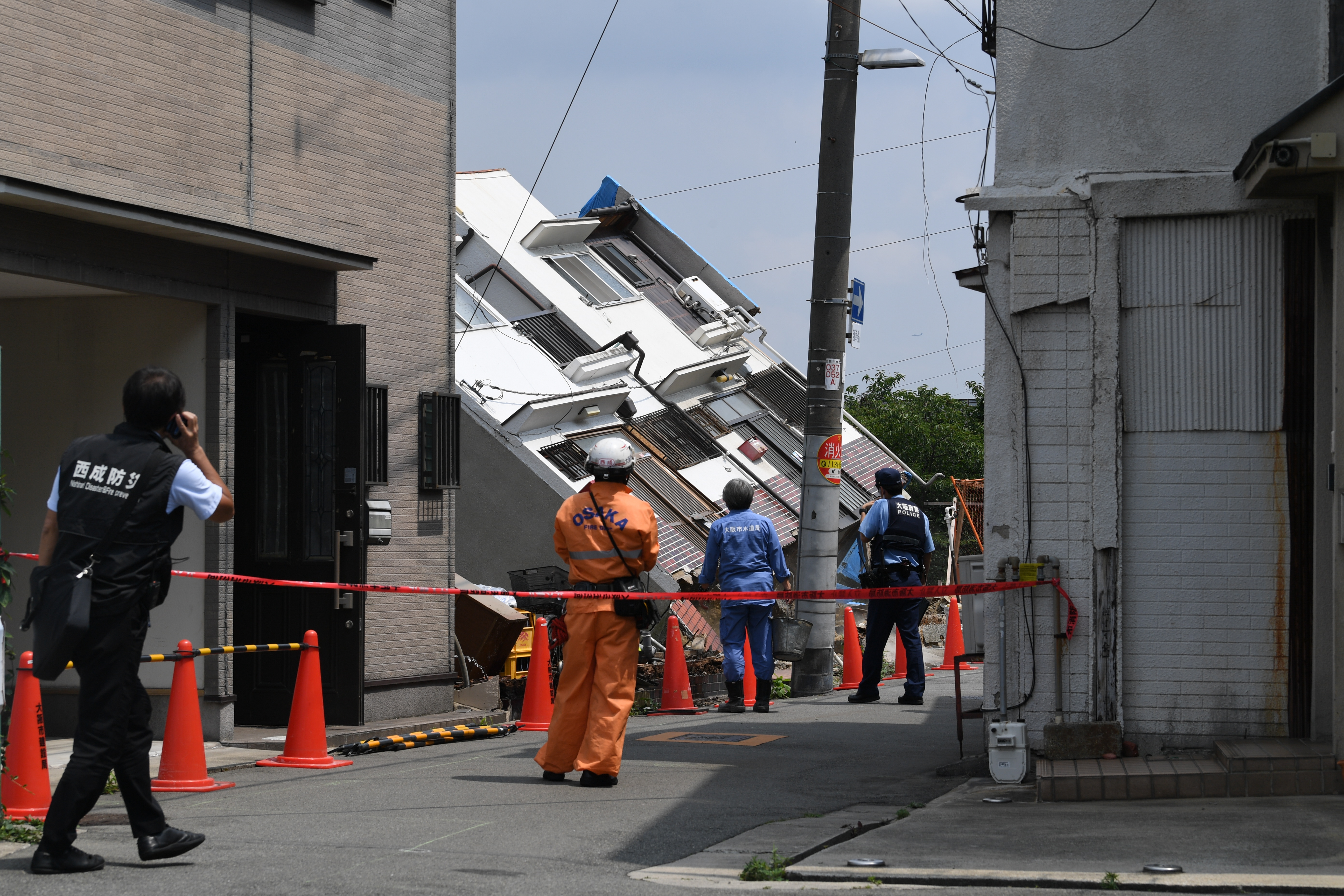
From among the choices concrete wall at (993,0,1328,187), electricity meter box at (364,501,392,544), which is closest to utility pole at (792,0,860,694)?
electricity meter box at (364,501,392,544)

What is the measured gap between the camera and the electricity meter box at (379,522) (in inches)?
409

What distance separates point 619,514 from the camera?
7.96 m

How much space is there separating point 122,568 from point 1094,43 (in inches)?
226

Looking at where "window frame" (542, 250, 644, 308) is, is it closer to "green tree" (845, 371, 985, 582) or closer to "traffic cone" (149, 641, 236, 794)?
"green tree" (845, 371, 985, 582)

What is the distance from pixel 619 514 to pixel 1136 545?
2.84m

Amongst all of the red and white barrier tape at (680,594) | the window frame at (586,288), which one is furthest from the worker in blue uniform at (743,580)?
the window frame at (586,288)

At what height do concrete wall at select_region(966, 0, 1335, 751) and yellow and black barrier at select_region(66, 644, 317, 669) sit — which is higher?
concrete wall at select_region(966, 0, 1335, 751)

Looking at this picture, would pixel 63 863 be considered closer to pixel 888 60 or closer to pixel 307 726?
pixel 307 726

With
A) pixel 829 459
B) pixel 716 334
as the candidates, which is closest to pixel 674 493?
pixel 716 334

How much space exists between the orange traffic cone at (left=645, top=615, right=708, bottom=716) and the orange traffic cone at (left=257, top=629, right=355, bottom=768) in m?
3.93

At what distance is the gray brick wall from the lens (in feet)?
25.9

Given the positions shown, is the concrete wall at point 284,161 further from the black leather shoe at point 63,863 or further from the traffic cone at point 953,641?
the traffic cone at point 953,641

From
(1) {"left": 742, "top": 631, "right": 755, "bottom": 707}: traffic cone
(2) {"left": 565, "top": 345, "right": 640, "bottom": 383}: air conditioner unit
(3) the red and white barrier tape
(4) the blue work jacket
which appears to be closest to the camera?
(3) the red and white barrier tape

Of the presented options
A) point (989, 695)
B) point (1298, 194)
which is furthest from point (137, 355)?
point (1298, 194)
